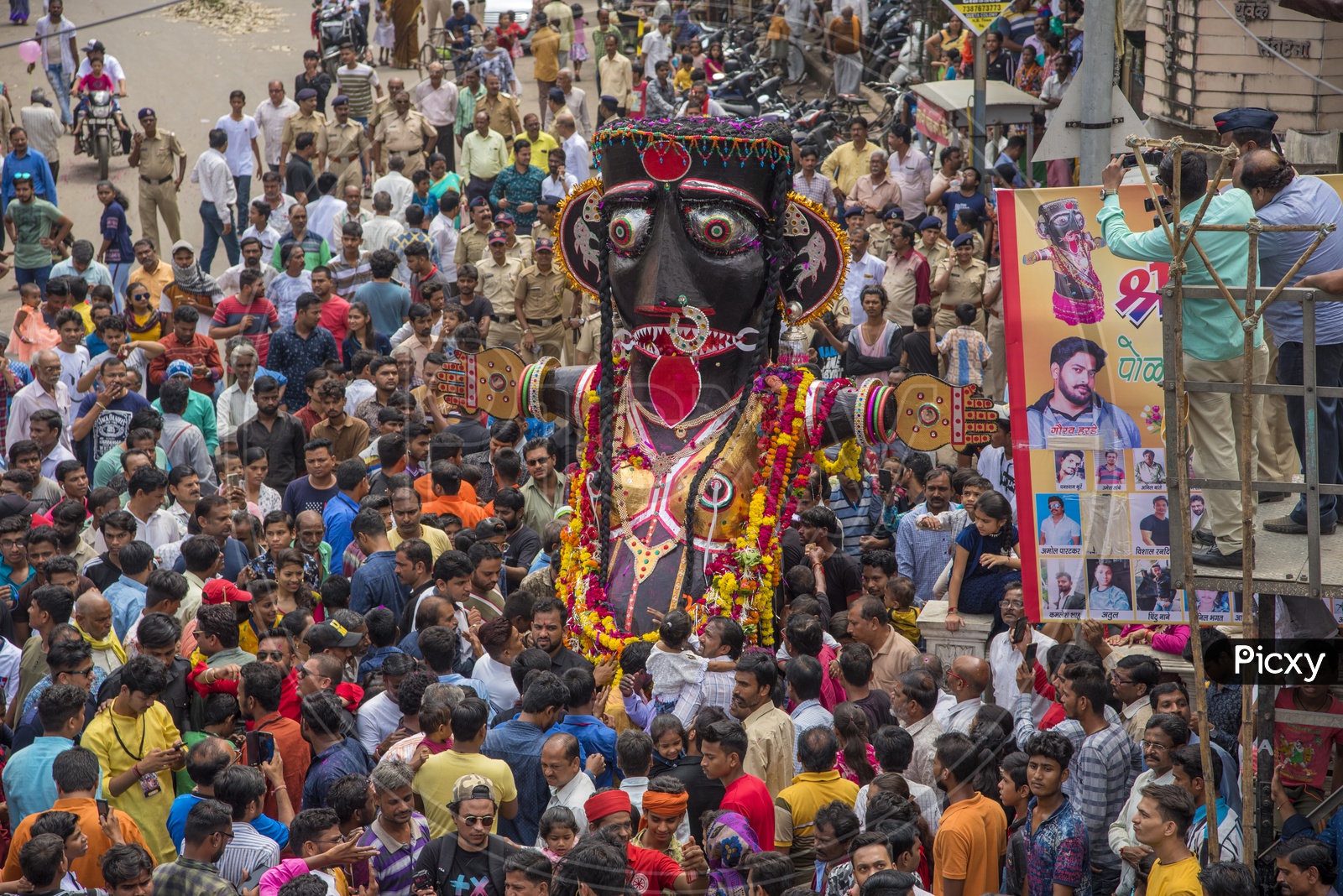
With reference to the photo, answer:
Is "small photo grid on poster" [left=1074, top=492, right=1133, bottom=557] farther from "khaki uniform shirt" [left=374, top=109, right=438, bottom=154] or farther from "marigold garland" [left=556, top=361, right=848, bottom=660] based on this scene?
"khaki uniform shirt" [left=374, top=109, right=438, bottom=154]

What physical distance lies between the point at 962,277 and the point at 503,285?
434 centimetres

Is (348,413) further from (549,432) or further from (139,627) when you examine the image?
(139,627)

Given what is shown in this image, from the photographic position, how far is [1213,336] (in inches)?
262

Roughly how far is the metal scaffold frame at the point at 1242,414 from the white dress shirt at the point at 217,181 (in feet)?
42.7

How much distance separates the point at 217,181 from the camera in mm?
17406

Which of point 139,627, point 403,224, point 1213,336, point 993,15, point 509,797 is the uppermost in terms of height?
point 993,15

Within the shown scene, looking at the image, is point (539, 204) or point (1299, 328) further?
point (539, 204)

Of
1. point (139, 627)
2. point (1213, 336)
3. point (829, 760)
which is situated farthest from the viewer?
point (139, 627)

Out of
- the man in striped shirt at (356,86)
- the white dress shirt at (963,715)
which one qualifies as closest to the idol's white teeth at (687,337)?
the white dress shirt at (963,715)

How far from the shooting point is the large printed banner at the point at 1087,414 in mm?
7297

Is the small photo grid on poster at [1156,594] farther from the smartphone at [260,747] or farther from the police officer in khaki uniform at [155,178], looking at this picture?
the police officer in khaki uniform at [155,178]

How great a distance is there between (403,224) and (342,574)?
7.40 m

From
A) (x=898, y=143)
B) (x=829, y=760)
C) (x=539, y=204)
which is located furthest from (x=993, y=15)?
(x=829, y=760)

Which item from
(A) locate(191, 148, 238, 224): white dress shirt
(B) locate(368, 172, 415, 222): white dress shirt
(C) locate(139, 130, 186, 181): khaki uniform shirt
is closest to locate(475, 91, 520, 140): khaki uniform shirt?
(B) locate(368, 172, 415, 222): white dress shirt
